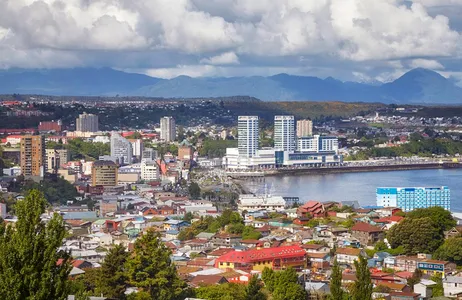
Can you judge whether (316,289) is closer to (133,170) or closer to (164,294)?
(164,294)

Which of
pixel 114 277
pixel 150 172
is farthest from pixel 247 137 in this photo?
pixel 114 277

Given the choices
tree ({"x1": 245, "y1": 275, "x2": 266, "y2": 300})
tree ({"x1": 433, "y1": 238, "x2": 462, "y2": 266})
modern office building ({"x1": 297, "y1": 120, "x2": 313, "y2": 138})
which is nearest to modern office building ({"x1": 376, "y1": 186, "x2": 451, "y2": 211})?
tree ({"x1": 433, "y1": 238, "x2": 462, "y2": 266})

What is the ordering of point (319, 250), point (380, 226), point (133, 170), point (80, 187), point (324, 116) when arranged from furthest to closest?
point (324, 116)
point (133, 170)
point (80, 187)
point (380, 226)
point (319, 250)

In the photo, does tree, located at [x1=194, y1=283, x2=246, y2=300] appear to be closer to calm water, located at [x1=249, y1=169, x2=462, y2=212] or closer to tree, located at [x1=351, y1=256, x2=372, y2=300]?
tree, located at [x1=351, y1=256, x2=372, y2=300]

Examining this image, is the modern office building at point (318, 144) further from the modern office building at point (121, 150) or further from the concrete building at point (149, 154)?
the modern office building at point (121, 150)

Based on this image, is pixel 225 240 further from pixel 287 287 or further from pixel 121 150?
pixel 121 150

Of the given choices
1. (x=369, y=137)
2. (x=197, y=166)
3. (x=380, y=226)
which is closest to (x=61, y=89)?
(x=369, y=137)
